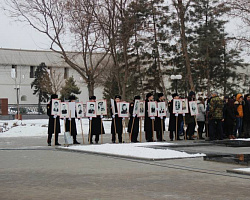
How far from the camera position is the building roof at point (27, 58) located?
2884 inches

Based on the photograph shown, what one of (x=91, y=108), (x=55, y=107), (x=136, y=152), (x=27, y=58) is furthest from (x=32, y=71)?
(x=136, y=152)

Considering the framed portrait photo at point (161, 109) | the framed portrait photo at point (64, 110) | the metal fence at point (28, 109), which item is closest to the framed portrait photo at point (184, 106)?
the framed portrait photo at point (161, 109)

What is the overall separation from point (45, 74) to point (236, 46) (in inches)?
1640

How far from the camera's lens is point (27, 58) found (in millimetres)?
75125

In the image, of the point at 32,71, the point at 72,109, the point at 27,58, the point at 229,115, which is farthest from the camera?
the point at 32,71

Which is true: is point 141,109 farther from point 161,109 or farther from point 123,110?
point 161,109

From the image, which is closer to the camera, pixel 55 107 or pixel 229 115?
pixel 55 107

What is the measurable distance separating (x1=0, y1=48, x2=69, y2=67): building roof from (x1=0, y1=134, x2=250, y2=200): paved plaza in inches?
2401

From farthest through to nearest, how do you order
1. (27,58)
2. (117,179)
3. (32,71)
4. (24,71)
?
(32,71)
(24,71)
(27,58)
(117,179)

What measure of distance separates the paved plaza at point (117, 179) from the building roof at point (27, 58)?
60989 mm

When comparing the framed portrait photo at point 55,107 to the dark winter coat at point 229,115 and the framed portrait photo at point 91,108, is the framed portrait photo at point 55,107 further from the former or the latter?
the dark winter coat at point 229,115

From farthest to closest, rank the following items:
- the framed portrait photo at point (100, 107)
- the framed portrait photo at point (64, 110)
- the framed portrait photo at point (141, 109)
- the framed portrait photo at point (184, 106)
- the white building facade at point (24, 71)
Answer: the white building facade at point (24, 71)
the framed portrait photo at point (184, 106)
the framed portrait photo at point (141, 109)
the framed portrait photo at point (100, 107)
the framed portrait photo at point (64, 110)

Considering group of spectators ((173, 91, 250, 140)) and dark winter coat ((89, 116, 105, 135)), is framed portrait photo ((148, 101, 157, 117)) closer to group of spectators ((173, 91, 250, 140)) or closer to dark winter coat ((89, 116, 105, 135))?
group of spectators ((173, 91, 250, 140))

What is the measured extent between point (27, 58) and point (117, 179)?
67511 mm
